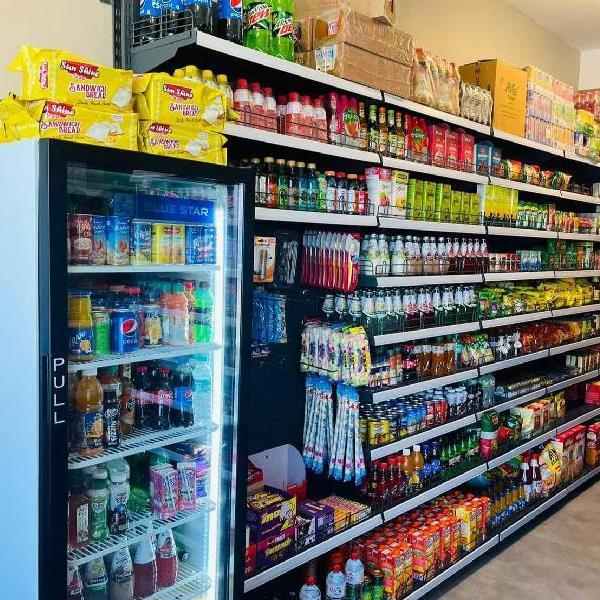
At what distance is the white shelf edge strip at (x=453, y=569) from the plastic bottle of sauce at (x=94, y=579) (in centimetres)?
185

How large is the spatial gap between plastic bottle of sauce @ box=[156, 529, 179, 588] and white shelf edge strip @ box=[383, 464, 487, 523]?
4.46 feet

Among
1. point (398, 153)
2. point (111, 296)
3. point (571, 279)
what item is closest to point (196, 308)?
point (111, 296)

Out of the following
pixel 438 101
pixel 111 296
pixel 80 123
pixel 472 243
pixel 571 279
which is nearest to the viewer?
pixel 80 123

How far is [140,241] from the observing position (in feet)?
7.07

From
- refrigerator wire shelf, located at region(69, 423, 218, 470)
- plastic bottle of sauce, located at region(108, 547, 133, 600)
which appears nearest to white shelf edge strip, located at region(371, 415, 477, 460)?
refrigerator wire shelf, located at region(69, 423, 218, 470)

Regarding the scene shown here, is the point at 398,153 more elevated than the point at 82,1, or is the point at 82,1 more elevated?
the point at 82,1

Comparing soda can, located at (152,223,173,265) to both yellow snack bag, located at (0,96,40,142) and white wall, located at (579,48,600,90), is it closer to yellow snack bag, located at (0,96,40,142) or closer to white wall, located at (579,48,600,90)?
yellow snack bag, located at (0,96,40,142)

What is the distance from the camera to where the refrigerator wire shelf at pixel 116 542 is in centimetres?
196

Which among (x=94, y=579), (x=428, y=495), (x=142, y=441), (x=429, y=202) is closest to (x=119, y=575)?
(x=94, y=579)

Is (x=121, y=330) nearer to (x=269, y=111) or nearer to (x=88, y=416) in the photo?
(x=88, y=416)

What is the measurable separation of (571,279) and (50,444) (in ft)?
16.2

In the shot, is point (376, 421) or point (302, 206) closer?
point (302, 206)

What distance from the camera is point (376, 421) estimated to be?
332 centimetres

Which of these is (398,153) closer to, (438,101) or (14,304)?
(438,101)
